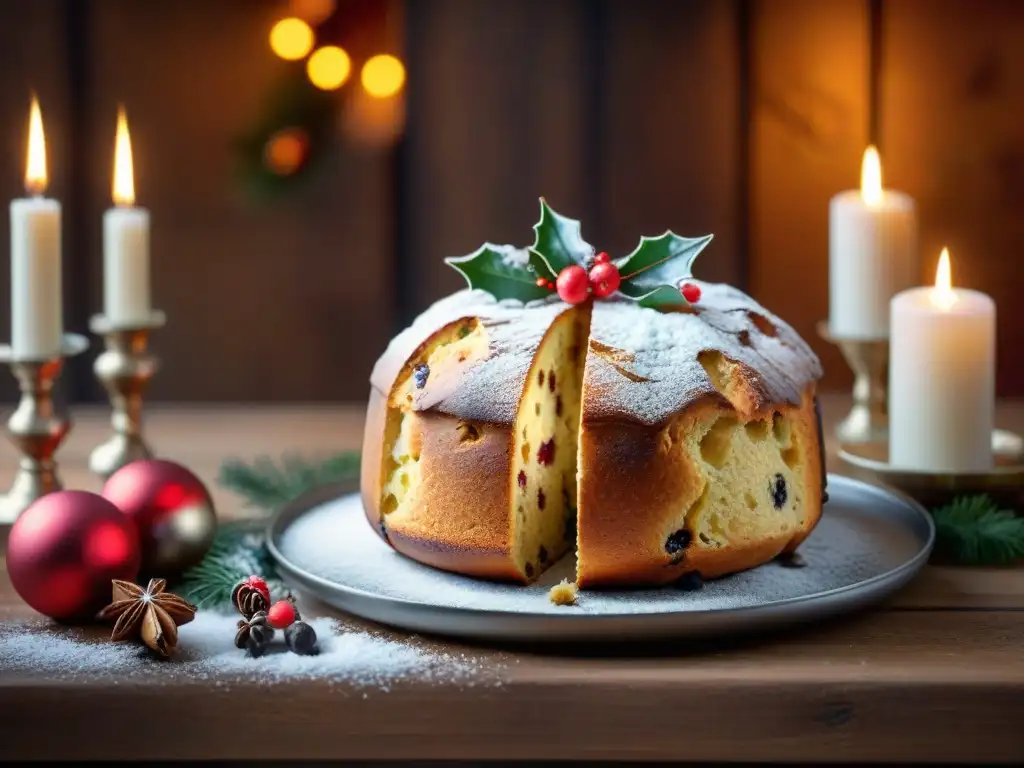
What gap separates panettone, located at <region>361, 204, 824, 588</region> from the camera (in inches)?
48.5

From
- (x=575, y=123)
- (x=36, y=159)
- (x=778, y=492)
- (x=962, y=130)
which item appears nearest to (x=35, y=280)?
(x=36, y=159)

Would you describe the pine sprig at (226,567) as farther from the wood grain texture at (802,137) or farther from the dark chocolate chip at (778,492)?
the wood grain texture at (802,137)

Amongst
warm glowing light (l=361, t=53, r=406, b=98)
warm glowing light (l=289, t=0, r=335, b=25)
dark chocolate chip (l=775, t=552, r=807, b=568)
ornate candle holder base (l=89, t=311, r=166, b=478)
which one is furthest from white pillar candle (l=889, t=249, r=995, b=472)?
warm glowing light (l=289, t=0, r=335, b=25)

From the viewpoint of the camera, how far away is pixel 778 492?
130cm

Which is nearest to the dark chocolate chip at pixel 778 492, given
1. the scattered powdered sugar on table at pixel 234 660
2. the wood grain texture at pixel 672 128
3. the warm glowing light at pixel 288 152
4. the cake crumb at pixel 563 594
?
the cake crumb at pixel 563 594

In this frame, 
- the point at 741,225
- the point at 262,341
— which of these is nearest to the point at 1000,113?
the point at 741,225

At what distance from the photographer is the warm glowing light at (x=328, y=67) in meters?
2.69

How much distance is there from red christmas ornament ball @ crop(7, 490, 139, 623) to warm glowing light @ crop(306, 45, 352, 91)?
1.56m

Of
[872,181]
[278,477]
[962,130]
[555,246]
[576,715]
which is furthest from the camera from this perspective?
[962,130]

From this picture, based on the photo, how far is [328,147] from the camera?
8.91 ft

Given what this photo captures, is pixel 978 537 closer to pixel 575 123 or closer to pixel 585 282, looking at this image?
pixel 585 282

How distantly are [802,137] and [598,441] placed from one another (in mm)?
1613

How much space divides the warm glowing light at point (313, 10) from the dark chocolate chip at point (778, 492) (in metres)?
1.69

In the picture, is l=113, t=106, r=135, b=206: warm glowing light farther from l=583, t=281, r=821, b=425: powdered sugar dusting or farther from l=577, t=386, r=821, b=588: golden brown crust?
l=577, t=386, r=821, b=588: golden brown crust
